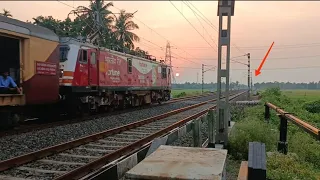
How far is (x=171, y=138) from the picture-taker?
5.88 meters

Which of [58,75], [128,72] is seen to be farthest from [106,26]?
[58,75]

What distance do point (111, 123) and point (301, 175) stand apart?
9503mm

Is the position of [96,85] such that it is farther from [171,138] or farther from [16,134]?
[171,138]

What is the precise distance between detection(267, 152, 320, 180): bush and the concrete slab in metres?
2.32

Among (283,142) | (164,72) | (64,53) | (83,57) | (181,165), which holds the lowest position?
(283,142)

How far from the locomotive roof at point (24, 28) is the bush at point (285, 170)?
8.30 m

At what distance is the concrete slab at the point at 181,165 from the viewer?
2.89 m

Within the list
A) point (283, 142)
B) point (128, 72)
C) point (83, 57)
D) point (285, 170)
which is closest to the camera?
point (285, 170)

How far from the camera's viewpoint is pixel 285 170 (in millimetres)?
6113

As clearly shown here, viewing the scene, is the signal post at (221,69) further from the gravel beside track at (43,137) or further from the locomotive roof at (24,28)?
the locomotive roof at (24,28)

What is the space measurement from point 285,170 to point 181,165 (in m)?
3.57

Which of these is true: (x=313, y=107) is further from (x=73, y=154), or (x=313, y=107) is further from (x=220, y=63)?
(x=73, y=154)

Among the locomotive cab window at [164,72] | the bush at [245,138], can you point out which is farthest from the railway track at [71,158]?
the locomotive cab window at [164,72]

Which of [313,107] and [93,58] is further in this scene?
[313,107]
